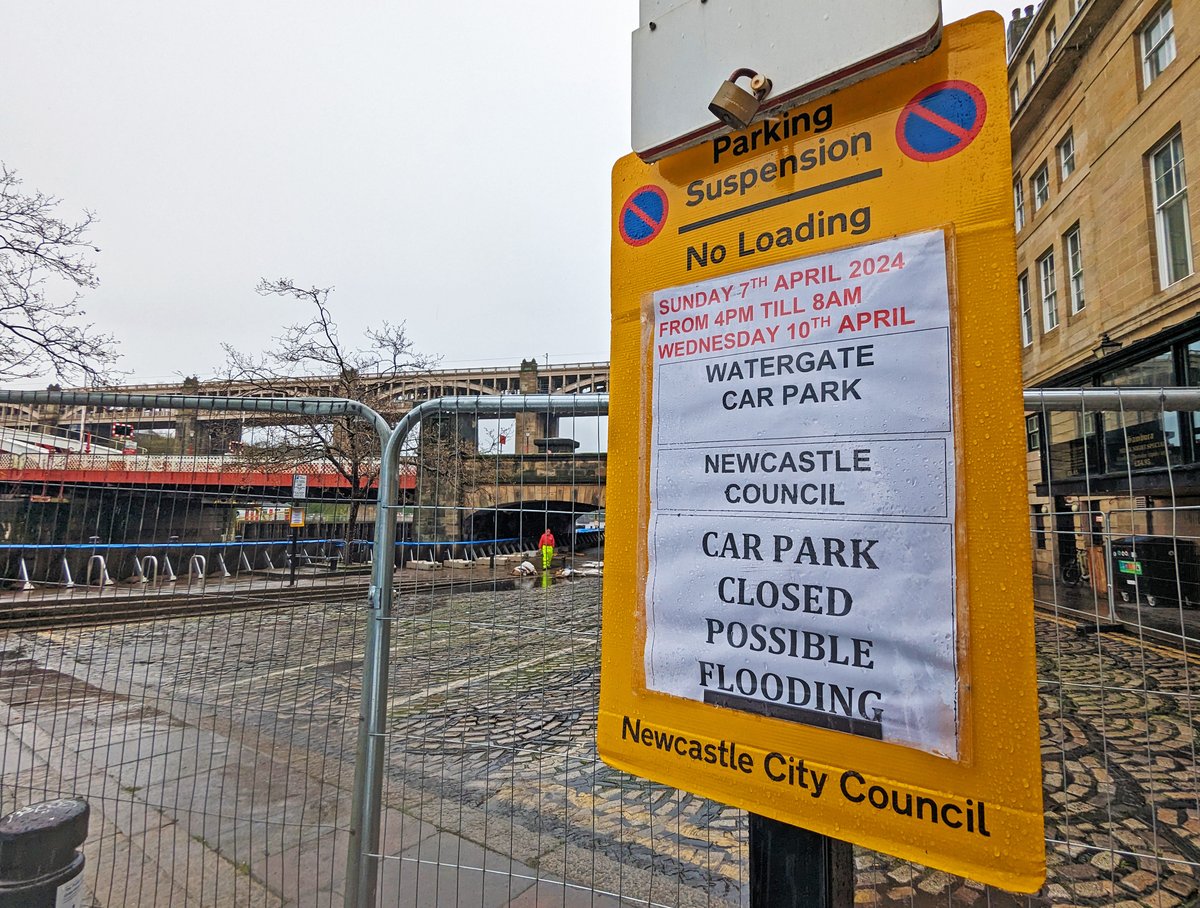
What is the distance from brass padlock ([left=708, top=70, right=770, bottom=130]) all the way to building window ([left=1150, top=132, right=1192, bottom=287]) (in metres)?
17.6

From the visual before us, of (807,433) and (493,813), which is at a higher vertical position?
(807,433)

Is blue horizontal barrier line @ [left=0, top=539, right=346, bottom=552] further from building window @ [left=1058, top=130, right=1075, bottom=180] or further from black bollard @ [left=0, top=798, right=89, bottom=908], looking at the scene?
building window @ [left=1058, top=130, right=1075, bottom=180]

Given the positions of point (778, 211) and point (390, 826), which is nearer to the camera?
point (778, 211)

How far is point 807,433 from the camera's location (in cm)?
125

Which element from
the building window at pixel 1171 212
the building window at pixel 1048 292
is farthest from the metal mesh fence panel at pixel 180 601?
the building window at pixel 1048 292

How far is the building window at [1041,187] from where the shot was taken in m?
21.3

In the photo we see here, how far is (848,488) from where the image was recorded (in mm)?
1187

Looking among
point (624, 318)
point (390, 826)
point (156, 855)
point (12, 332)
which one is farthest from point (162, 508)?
point (12, 332)

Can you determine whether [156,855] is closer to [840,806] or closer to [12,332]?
[840,806]

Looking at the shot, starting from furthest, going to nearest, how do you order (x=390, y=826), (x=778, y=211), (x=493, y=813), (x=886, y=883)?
(x=493, y=813) < (x=390, y=826) < (x=886, y=883) < (x=778, y=211)

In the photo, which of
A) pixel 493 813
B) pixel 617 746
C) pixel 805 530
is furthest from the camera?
pixel 493 813

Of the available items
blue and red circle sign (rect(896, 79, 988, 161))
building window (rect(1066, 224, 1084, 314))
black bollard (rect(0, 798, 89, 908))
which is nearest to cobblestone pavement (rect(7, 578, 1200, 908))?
black bollard (rect(0, 798, 89, 908))

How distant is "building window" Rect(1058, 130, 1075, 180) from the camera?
1947cm

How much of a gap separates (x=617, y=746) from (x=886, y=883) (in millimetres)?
2584
